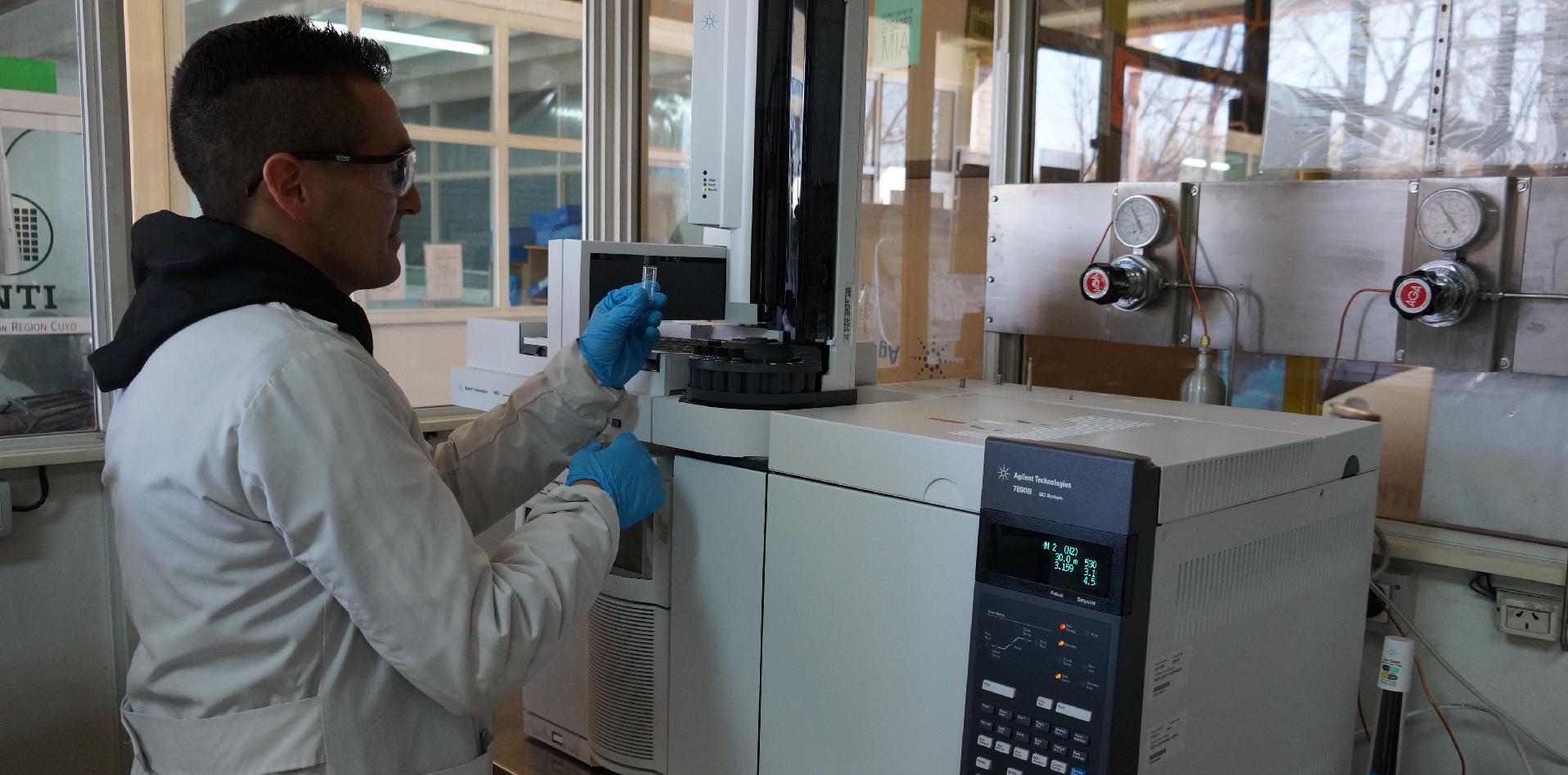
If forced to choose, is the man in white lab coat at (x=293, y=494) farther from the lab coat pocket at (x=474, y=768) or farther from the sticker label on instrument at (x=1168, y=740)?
the sticker label on instrument at (x=1168, y=740)

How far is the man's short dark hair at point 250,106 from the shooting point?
1060mm

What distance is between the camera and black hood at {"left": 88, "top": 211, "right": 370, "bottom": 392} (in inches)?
40.3

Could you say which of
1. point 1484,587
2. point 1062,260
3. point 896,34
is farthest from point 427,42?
point 1484,587

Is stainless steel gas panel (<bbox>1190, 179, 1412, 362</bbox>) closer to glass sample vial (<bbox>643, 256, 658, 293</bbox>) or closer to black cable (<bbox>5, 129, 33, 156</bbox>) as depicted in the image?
glass sample vial (<bbox>643, 256, 658, 293</bbox>)

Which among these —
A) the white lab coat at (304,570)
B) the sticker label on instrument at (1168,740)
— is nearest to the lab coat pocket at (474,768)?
the white lab coat at (304,570)

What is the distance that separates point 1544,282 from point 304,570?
5.24 ft

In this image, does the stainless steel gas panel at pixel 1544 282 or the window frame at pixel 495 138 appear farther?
the window frame at pixel 495 138

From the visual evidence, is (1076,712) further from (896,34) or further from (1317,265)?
(896,34)

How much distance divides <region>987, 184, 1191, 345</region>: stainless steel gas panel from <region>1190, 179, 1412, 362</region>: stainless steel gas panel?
0.06 meters

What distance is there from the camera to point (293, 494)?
3.09 ft

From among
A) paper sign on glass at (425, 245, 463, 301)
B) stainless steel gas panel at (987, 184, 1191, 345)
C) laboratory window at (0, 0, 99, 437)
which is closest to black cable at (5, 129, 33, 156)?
laboratory window at (0, 0, 99, 437)

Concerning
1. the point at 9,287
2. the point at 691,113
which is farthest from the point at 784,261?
the point at 9,287

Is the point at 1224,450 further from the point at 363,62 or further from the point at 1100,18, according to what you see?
the point at 1100,18

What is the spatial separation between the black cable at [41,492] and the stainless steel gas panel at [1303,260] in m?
2.15
